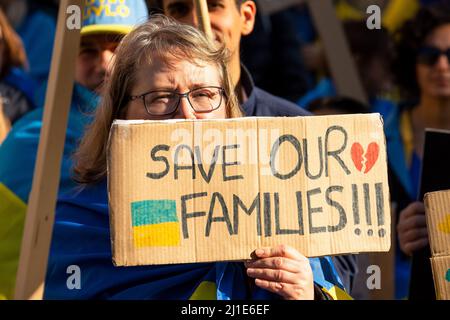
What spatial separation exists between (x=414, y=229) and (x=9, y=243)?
137 cm

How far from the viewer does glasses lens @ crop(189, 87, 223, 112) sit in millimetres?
2953

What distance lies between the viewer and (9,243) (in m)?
3.87

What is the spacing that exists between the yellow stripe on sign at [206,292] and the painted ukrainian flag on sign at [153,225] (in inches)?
11.2

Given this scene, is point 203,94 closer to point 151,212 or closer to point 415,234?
point 151,212

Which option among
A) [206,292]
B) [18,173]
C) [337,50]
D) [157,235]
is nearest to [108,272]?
[206,292]

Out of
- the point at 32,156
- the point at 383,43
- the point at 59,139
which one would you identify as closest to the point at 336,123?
the point at 59,139

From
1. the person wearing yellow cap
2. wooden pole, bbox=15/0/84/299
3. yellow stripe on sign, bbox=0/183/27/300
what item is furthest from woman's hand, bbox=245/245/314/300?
yellow stripe on sign, bbox=0/183/27/300

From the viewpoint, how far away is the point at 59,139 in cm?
319

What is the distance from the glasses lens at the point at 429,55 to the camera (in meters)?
5.13

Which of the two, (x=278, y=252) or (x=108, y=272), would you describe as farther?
(x=108, y=272)

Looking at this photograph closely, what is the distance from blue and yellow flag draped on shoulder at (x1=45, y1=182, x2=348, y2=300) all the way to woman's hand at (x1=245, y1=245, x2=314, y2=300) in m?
0.13

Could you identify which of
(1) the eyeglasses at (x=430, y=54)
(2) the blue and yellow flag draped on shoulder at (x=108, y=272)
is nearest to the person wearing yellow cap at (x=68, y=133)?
(2) the blue and yellow flag draped on shoulder at (x=108, y=272)

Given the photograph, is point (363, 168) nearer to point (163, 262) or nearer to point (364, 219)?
point (364, 219)

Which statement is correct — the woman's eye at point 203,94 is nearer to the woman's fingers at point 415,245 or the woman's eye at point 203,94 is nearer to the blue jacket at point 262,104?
the woman's fingers at point 415,245
